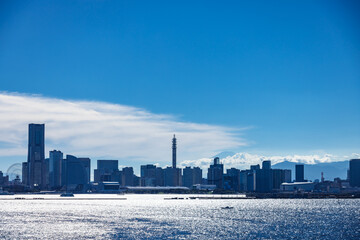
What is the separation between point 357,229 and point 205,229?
126 ft

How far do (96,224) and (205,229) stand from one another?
105ft

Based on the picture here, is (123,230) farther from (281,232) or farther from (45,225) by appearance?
(281,232)

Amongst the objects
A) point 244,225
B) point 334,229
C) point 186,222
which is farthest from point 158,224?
point 334,229

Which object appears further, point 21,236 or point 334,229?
point 334,229

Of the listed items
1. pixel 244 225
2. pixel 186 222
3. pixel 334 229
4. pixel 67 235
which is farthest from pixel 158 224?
pixel 334 229

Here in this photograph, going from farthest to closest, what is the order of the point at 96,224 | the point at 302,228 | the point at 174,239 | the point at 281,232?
the point at 96,224
the point at 302,228
the point at 281,232
the point at 174,239

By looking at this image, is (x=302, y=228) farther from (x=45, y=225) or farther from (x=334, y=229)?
(x=45, y=225)

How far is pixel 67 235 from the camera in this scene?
112m

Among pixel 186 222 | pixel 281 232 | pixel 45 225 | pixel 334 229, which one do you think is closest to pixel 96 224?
pixel 45 225

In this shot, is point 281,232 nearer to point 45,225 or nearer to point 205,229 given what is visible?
point 205,229

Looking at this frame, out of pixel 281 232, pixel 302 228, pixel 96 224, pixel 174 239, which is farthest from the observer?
pixel 96 224

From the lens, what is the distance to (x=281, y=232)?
12088cm

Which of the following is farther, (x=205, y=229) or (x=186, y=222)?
(x=186, y=222)

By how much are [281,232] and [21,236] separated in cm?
6069
